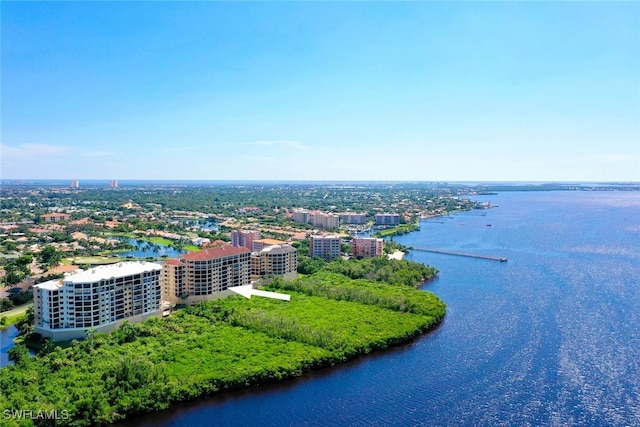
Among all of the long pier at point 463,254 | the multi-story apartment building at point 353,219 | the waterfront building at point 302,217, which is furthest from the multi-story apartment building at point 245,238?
the multi-story apartment building at point 353,219

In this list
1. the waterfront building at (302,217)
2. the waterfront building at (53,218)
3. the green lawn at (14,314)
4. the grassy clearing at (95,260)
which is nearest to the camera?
the green lawn at (14,314)

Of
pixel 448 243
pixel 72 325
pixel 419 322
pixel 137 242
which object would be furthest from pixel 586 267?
pixel 137 242

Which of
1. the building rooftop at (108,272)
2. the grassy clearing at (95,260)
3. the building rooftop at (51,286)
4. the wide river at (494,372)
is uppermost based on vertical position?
the building rooftop at (108,272)

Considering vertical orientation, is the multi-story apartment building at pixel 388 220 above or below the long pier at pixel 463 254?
above

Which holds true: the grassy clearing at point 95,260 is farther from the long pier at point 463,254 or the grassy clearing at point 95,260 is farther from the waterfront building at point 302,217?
the waterfront building at point 302,217

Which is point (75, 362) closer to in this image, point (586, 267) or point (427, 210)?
point (586, 267)

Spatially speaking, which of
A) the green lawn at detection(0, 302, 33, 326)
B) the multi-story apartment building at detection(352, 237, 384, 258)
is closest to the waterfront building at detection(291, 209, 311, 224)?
the multi-story apartment building at detection(352, 237, 384, 258)

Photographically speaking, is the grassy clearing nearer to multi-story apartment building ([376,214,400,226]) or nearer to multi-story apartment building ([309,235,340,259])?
multi-story apartment building ([309,235,340,259])
